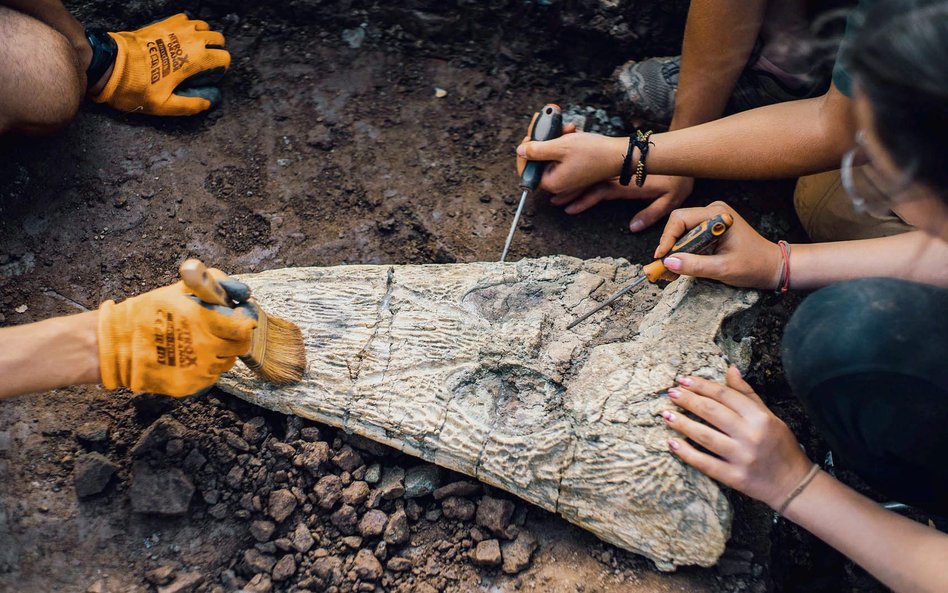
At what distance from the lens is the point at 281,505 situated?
1823mm

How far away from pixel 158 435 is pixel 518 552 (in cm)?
104

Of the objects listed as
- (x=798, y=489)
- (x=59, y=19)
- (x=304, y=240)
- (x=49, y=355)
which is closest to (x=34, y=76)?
(x=59, y=19)

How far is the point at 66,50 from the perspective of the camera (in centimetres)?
229

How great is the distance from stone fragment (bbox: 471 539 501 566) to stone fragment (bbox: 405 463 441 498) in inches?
8.1

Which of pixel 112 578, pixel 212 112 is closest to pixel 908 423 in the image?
pixel 112 578

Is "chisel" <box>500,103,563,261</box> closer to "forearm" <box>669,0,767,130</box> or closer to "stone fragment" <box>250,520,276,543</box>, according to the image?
"forearm" <box>669,0,767,130</box>

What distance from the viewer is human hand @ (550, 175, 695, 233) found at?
2.46m

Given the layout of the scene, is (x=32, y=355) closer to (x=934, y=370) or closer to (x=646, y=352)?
(x=646, y=352)

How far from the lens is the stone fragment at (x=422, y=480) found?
1.89m

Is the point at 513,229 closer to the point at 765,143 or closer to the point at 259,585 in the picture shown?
the point at 765,143

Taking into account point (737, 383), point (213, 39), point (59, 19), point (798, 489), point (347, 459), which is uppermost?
point (59, 19)

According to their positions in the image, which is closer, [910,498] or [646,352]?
[910,498]

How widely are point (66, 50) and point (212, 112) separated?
0.52 m

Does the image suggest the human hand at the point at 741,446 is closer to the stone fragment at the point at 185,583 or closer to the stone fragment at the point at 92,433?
the stone fragment at the point at 185,583
